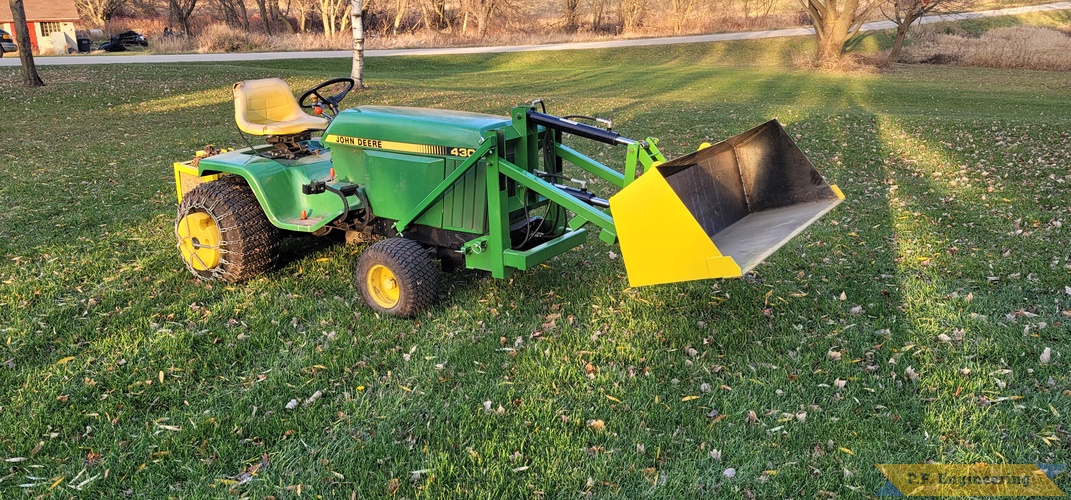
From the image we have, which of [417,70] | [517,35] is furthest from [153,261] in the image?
[517,35]

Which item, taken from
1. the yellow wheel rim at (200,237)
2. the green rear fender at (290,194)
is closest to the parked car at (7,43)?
the yellow wheel rim at (200,237)

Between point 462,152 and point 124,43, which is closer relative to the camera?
point 462,152

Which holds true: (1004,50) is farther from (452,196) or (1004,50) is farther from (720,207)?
(452,196)

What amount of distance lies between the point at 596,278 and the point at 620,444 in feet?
7.82

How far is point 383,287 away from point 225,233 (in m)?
1.35

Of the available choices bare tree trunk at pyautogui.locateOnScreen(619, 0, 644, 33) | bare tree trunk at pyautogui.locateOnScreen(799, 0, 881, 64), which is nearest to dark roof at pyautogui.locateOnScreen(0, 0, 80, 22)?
bare tree trunk at pyautogui.locateOnScreen(619, 0, 644, 33)

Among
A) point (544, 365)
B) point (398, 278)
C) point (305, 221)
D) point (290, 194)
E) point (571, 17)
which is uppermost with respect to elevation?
point (571, 17)

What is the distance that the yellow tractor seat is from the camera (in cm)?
577

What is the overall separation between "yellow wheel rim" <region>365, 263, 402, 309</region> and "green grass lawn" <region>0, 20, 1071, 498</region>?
0.56 ft

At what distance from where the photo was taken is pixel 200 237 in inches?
222

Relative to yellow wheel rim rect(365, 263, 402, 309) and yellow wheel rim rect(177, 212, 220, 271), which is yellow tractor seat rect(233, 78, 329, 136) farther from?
yellow wheel rim rect(365, 263, 402, 309)

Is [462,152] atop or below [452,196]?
atop

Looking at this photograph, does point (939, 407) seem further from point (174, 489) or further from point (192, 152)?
point (192, 152)

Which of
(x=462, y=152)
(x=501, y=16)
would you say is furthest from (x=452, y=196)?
(x=501, y=16)
